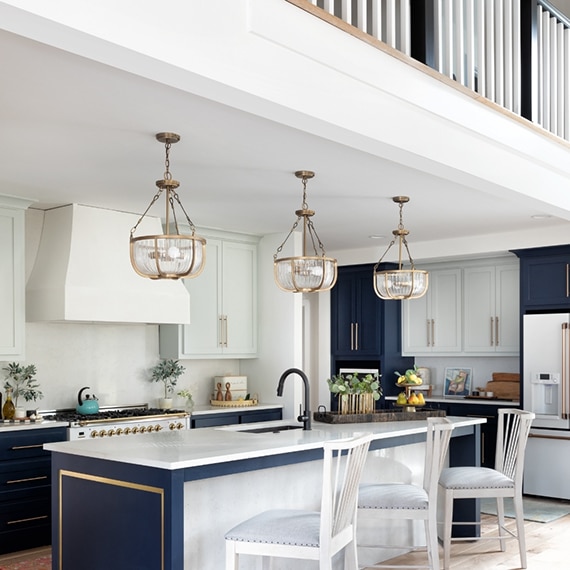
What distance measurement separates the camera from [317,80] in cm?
305

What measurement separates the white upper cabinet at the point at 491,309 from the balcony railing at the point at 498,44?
2793 millimetres

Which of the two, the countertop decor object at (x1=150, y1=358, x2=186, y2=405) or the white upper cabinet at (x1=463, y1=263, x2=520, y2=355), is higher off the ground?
the white upper cabinet at (x1=463, y1=263, x2=520, y2=355)

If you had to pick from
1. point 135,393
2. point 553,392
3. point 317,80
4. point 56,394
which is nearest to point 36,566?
point 56,394

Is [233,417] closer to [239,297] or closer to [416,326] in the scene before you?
[239,297]

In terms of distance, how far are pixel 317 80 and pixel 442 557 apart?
341cm

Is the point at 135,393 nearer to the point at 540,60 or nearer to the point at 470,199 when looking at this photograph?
the point at 470,199

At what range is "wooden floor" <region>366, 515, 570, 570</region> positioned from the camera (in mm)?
4891

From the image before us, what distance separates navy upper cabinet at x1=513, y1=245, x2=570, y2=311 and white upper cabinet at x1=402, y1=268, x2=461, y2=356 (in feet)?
3.65

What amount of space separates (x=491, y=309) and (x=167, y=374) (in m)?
3.42

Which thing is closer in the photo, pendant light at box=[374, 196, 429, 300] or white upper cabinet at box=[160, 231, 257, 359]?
pendant light at box=[374, 196, 429, 300]

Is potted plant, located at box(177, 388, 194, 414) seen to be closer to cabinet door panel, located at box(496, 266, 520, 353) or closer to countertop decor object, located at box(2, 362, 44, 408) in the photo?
countertop decor object, located at box(2, 362, 44, 408)

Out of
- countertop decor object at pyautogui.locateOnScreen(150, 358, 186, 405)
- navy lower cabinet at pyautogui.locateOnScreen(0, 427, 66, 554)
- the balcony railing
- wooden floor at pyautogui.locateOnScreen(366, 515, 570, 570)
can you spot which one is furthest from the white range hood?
wooden floor at pyautogui.locateOnScreen(366, 515, 570, 570)

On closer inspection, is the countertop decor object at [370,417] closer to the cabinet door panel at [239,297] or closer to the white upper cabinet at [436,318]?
the cabinet door panel at [239,297]

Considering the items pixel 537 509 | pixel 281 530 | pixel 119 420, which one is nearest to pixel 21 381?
pixel 119 420
